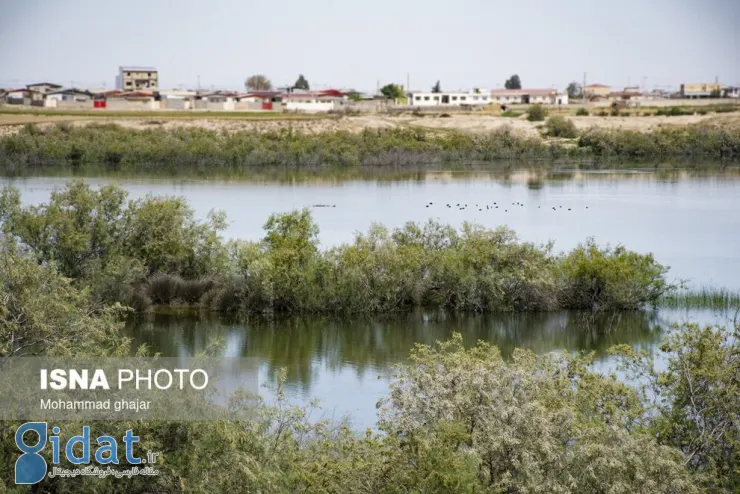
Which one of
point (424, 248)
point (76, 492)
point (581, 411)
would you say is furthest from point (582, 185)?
point (76, 492)

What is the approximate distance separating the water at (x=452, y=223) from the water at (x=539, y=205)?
78 millimetres

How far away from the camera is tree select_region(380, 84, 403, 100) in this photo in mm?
→ 128488

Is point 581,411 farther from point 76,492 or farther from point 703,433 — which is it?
point 76,492

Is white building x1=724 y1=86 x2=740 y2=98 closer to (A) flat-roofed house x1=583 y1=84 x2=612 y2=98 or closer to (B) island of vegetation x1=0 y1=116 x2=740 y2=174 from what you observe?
(A) flat-roofed house x1=583 y1=84 x2=612 y2=98

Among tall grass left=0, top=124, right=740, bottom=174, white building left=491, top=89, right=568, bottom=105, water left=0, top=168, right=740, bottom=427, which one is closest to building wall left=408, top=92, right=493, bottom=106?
white building left=491, top=89, right=568, bottom=105

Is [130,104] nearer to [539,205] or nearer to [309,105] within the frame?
[309,105]

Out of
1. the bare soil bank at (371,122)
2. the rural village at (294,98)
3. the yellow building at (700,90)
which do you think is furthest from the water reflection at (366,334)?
the yellow building at (700,90)

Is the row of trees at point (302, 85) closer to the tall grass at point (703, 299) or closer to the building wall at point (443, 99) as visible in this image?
the building wall at point (443, 99)

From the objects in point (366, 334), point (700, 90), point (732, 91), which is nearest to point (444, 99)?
point (700, 90)

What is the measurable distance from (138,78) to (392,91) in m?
31.3

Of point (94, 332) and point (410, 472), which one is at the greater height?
point (94, 332)

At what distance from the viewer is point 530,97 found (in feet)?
416

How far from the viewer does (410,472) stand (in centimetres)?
1104

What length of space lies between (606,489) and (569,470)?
1.45 ft
